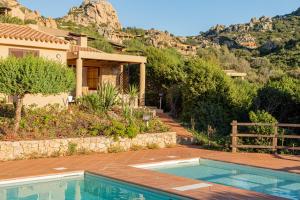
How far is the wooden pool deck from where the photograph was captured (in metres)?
9.66

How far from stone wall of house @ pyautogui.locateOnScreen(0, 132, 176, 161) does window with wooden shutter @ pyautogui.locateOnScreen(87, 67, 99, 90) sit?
9225 millimetres

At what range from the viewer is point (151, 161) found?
1384 centimetres

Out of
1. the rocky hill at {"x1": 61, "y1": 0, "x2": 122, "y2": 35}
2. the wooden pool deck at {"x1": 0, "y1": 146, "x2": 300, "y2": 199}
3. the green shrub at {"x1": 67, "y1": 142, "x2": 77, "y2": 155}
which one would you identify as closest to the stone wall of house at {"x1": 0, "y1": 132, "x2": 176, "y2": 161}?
the green shrub at {"x1": 67, "y1": 142, "x2": 77, "y2": 155}

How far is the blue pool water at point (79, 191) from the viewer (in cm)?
970

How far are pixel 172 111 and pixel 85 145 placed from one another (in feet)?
35.8

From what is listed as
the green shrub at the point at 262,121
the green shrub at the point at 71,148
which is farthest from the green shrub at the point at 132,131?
the green shrub at the point at 262,121

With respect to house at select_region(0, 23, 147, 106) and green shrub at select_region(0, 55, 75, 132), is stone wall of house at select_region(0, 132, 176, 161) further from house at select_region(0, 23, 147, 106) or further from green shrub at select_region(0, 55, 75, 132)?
house at select_region(0, 23, 147, 106)

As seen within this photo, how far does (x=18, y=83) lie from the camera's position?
13477 mm

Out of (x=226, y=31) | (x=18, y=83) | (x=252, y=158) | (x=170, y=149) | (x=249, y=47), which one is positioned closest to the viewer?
(x=18, y=83)

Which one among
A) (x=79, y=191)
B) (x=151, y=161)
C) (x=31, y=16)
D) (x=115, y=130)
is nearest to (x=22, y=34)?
(x=115, y=130)

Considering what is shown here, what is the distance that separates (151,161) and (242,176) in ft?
9.84

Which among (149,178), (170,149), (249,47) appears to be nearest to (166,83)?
(170,149)

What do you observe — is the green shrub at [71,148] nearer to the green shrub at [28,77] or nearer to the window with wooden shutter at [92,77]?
the green shrub at [28,77]

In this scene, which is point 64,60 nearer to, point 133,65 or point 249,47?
point 133,65
